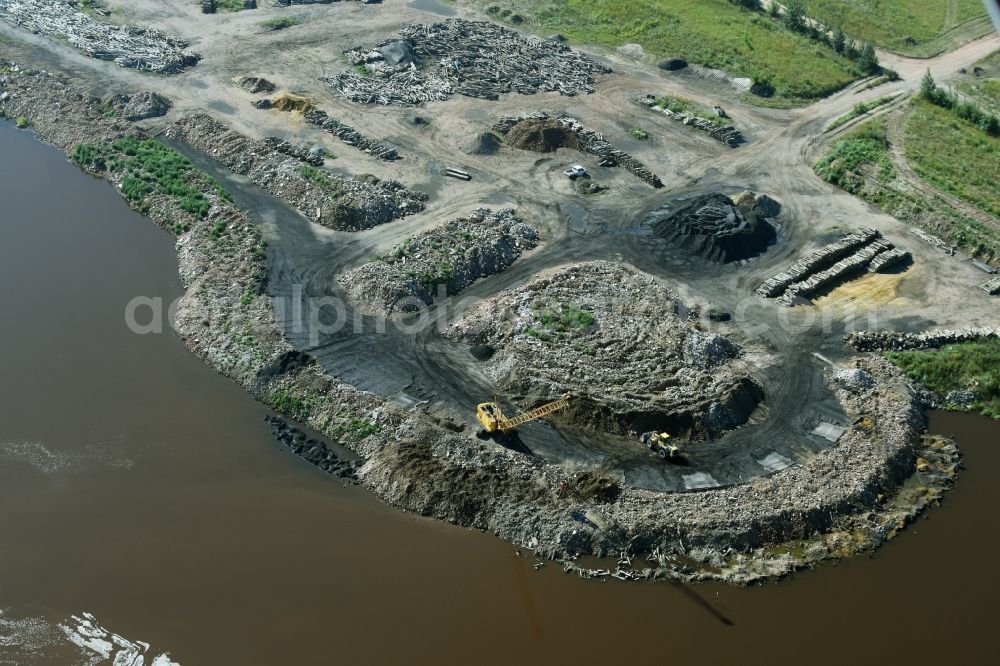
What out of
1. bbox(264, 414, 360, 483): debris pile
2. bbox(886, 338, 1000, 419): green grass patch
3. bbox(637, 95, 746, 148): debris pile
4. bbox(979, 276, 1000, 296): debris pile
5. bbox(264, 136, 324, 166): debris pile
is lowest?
bbox(264, 414, 360, 483): debris pile

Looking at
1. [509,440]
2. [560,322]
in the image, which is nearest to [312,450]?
[509,440]

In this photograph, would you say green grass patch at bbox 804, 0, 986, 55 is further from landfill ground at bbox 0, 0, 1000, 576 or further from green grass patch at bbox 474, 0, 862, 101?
green grass patch at bbox 474, 0, 862, 101

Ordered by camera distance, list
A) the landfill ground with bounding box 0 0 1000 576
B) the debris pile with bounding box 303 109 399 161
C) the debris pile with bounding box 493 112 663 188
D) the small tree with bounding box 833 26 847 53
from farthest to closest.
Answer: the small tree with bounding box 833 26 847 53
the debris pile with bounding box 493 112 663 188
the debris pile with bounding box 303 109 399 161
the landfill ground with bounding box 0 0 1000 576

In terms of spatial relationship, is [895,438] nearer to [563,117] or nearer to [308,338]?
[308,338]

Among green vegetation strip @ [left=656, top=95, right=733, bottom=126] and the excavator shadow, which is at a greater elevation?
green vegetation strip @ [left=656, top=95, right=733, bottom=126]

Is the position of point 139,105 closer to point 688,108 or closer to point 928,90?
point 688,108

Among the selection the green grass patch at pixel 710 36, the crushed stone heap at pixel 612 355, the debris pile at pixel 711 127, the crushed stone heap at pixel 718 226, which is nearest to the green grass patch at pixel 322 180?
the crushed stone heap at pixel 612 355

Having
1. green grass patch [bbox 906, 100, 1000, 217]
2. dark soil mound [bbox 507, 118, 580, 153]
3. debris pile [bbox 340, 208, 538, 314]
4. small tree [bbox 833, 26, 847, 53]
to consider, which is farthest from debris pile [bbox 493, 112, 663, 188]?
small tree [bbox 833, 26, 847, 53]
